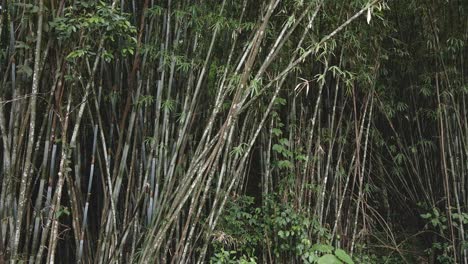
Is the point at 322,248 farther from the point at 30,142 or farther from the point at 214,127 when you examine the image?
the point at 30,142

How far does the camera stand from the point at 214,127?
11.2 feet

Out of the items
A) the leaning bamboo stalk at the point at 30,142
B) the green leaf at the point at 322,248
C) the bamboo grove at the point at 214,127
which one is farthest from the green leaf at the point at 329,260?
the leaning bamboo stalk at the point at 30,142

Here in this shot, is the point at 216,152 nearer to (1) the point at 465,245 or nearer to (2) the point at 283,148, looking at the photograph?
(2) the point at 283,148

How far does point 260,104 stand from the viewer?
11.6 feet


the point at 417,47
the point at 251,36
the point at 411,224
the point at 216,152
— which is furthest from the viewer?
the point at 411,224

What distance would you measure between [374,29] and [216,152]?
2.06 metres

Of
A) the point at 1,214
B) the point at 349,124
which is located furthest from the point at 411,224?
the point at 1,214

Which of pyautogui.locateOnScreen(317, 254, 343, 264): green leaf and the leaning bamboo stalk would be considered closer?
the leaning bamboo stalk

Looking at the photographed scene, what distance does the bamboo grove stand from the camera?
2.65m

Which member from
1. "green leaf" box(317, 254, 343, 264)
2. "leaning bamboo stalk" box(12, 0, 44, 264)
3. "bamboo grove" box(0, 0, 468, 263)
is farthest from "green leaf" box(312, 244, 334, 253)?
"leaning bamboo stalk" box(12, 0, 44, 264)

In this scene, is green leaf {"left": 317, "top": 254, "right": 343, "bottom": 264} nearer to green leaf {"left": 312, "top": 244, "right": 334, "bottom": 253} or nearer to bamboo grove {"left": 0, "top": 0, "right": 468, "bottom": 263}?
bamboo grove {"left": 0, "top": 0, "right": 468, "bottom": 263}

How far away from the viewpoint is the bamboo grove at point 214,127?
104 inches

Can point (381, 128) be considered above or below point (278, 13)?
below

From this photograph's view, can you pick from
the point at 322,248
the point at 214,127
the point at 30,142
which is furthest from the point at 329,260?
the point at 30,142
